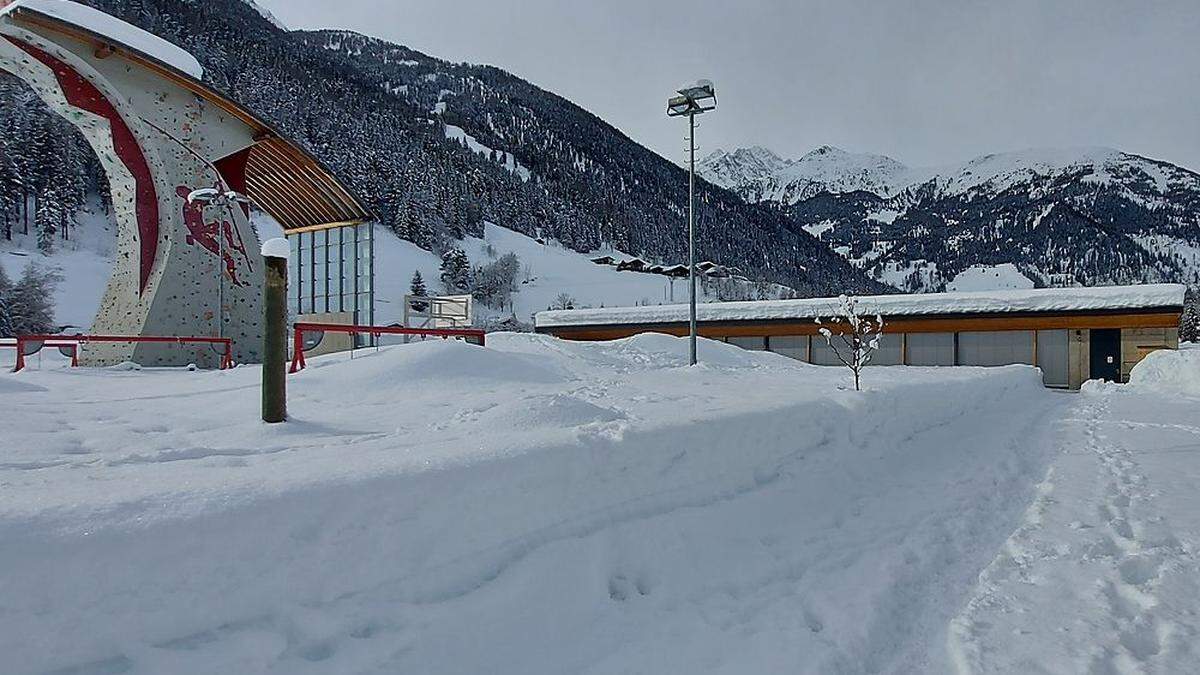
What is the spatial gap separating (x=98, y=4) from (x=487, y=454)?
118 m

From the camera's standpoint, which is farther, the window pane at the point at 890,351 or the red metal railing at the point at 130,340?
the window pane at the point at 890,351

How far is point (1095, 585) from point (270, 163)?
19368mm

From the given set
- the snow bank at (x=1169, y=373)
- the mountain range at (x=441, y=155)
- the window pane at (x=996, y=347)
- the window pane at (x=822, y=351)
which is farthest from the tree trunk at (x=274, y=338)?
the mountain range at (x=441, y=155)

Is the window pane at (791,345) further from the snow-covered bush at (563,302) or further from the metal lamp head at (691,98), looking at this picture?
the snow-covered bush at (563,302)

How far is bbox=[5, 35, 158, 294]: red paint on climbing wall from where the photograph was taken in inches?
542

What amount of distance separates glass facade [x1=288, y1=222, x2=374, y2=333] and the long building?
58.1 feet

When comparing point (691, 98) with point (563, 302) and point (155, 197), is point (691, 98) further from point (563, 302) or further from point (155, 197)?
point (563, 302)

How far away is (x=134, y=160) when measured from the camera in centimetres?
1456

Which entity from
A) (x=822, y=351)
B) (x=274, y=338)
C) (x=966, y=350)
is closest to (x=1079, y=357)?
(x=966, y=350)

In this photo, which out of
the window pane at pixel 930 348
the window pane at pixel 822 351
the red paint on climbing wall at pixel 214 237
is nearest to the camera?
the red paint on climbing wall at pixel 214 237

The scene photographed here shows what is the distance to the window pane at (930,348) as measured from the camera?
29.8 m

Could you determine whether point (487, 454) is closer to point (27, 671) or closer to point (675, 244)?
point (27, 671)

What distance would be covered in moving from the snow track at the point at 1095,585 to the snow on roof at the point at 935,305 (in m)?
18.6

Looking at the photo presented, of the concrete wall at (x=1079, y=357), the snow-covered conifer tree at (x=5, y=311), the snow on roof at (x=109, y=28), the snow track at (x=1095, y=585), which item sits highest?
the snow on roof at (x=109, y=28)
